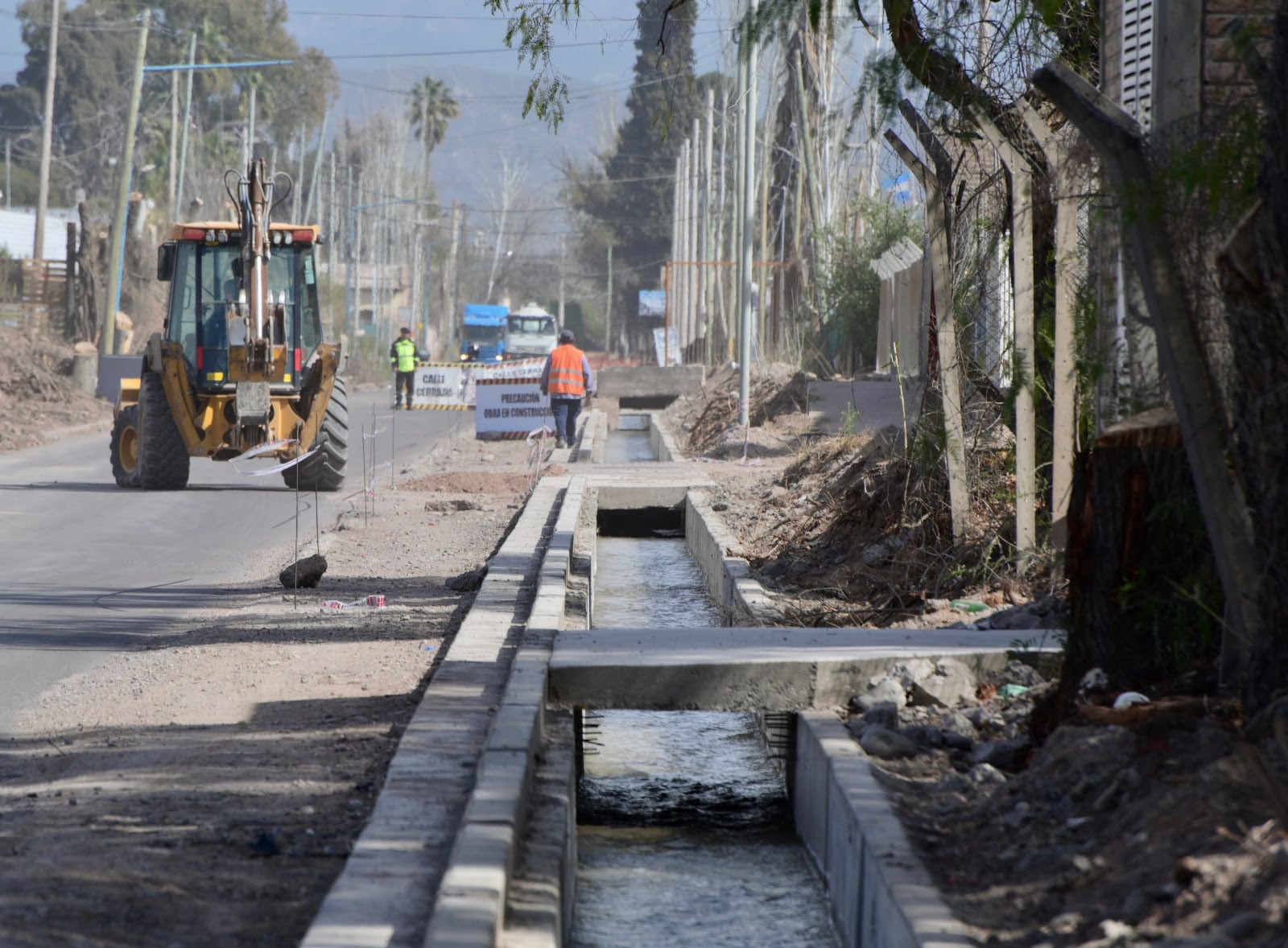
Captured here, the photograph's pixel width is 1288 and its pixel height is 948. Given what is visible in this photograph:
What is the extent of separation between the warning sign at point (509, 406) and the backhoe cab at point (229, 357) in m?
7.54

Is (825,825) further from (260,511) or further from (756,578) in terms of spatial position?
(260,511)

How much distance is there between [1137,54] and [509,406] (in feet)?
58.5

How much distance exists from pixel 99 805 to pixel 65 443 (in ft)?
74.8

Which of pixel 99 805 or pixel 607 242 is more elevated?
pixel 607 242

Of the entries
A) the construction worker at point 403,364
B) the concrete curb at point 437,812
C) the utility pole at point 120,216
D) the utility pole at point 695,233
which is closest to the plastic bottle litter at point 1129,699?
the concrete curb at point 437,812

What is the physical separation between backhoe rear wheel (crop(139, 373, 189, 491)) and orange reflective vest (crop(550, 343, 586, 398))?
679 cm

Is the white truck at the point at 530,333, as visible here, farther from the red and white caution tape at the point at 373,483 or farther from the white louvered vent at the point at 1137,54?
the white louvered vent at the point at 1137,54

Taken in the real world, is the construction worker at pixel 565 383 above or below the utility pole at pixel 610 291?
below

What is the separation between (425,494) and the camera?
1883cm

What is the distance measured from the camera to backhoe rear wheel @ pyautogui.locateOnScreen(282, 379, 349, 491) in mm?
18812

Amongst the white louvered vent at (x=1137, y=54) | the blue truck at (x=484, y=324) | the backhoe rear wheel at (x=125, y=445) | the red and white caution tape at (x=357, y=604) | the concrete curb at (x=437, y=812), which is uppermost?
the blue truck at (x=484, y=324)

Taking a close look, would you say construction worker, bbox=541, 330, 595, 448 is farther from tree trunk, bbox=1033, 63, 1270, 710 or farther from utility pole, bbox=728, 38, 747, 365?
tree trunk, bbox=1033, 63, 1270, 710

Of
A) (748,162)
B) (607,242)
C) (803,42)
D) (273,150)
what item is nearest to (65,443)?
(748,162)

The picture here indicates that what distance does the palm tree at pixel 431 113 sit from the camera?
3807 inches
